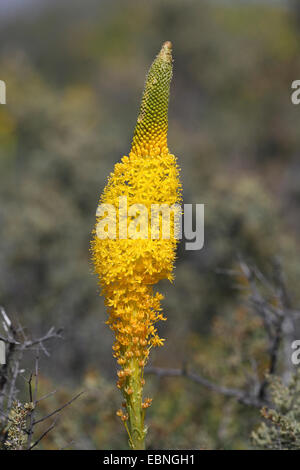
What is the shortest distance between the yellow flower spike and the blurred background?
4.91ft

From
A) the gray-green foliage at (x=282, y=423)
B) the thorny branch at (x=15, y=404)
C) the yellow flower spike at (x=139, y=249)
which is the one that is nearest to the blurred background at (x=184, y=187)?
the thorny branch at (x=15, y=404)

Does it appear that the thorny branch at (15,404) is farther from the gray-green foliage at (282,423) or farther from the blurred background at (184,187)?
the gray-green foliage at (282,423)

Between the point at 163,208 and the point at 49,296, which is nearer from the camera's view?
the point at 163,208

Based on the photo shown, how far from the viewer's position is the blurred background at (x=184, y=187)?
9188 millimetres

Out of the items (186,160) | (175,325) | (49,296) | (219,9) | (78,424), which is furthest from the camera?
(219,9)

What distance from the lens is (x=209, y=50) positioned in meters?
35.6

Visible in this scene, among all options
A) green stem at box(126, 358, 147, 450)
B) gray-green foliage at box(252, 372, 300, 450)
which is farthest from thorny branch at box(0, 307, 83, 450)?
gray-green foliage at box(252, 372, 300, 450)

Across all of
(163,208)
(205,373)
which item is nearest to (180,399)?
(205,373)

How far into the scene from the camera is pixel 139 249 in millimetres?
3930

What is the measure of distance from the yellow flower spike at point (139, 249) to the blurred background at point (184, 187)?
58.9 inches

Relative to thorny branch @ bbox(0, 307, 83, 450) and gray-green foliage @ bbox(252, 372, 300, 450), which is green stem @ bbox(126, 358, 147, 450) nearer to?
thorny branch @ bbox(0, 307, 83, 450)

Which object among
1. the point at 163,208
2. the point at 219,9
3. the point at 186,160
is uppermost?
the point at 219,9

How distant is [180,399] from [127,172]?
735 cm
